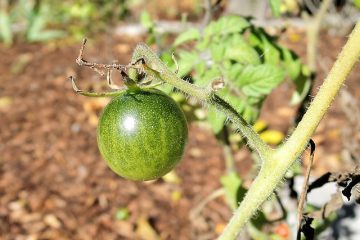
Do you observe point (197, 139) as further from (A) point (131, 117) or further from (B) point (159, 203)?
(A) point (131, 117)

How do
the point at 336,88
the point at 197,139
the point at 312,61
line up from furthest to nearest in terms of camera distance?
the point at 197,139, the point at 312,61, the point at 336,88

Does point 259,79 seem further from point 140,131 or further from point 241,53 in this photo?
point 140,131

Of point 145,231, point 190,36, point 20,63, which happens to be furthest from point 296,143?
point 20,63

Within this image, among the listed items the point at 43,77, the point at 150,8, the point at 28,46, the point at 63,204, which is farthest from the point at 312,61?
the point at 150,8

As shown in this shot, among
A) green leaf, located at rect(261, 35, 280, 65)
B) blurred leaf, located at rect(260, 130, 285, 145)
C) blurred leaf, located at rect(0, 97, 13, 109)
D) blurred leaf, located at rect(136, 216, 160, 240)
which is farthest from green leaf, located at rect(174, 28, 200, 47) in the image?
blurred leaf, located at rect(0, 97, 13, 109)

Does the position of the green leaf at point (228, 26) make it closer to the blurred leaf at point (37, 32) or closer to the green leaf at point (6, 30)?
the blurred leaf at point (37, 32)

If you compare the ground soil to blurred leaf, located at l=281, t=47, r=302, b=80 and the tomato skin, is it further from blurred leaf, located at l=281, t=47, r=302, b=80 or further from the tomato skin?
the tomato skin

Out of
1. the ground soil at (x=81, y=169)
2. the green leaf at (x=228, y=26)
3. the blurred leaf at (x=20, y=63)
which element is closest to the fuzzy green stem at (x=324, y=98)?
the green leaf at (x=228, y=26)
